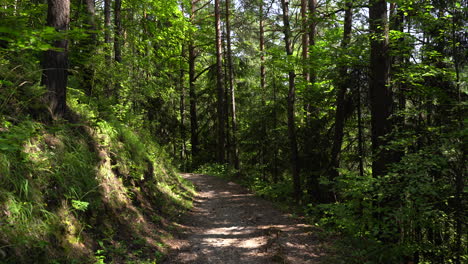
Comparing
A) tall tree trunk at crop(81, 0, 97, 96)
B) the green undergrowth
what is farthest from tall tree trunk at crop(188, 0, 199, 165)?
the green undergrowth

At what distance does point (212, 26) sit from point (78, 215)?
20.0m

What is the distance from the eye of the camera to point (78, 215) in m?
4.56

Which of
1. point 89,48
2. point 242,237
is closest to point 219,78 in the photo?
point 89,48

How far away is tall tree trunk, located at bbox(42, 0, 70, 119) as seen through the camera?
5.21 meters

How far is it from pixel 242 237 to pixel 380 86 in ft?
17.0

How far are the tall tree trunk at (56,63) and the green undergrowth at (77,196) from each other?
0.45 meters

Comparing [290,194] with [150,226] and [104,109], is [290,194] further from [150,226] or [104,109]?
[104,109]

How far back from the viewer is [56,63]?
17.6ft

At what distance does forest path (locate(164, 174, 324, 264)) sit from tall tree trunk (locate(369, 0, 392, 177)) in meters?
2.63

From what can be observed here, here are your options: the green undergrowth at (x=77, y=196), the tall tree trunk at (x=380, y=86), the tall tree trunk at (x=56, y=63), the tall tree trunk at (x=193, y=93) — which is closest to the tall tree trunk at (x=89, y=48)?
the green undergrowth at (x=77, y=196)

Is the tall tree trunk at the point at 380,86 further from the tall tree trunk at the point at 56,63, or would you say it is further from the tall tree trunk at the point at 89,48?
the tall tree trunk at the point at 89,48

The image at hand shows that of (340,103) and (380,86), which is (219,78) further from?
(380,86)

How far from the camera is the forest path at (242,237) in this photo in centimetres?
576

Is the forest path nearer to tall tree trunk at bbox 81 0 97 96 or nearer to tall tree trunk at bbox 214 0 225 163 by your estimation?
tall tree trunk at bbox 81 0 97 96
